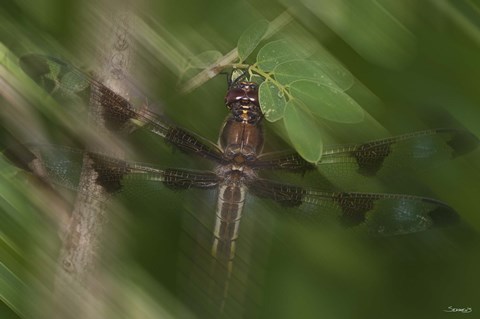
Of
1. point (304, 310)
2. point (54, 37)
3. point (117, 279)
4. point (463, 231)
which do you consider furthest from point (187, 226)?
point (463, 231)

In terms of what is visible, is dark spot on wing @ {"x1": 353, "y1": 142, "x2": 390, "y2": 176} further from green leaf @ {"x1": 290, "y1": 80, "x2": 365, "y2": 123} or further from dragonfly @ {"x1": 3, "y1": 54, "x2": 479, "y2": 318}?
green leaf @ {"x1": 290, "y1": 80, "x2": 365, "y2": 123}

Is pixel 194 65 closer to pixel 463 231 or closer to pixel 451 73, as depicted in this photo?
pixel 451 73

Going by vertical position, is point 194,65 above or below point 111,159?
above

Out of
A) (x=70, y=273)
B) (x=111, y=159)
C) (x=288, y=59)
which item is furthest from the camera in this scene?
(x=70, y=273)

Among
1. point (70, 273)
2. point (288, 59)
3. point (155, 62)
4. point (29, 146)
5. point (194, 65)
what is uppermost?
point (155, 62)

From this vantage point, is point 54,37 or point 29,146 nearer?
point 29,146
